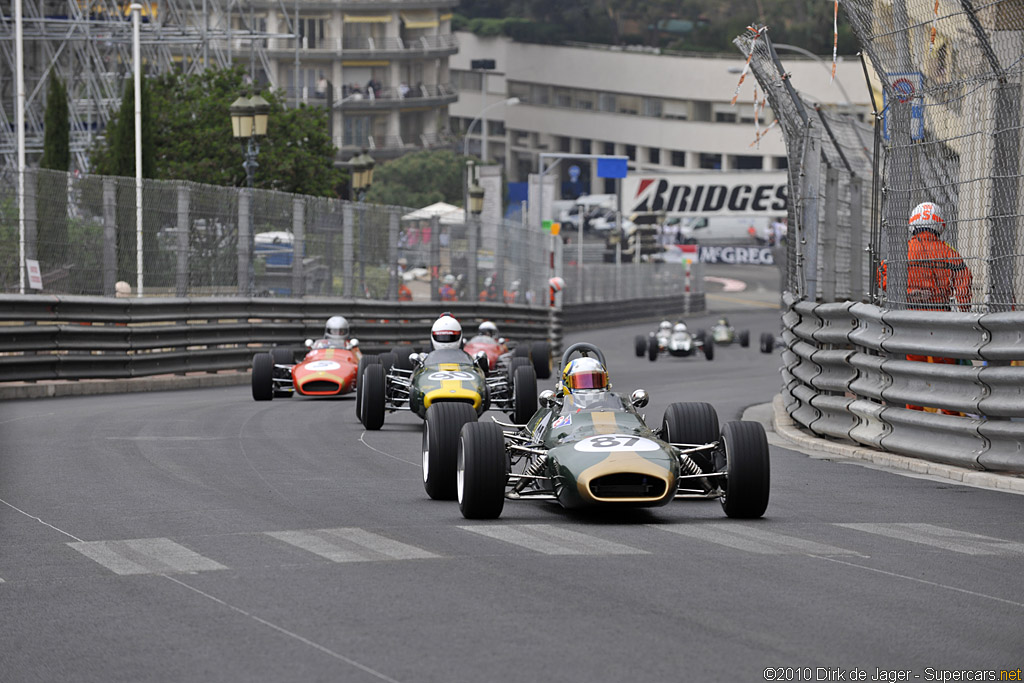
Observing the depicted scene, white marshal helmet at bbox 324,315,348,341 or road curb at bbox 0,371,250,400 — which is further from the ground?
white marshal helmet at bbox 324,315,348,341

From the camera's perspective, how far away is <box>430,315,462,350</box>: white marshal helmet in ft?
60.5

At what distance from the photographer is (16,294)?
69.4 feet

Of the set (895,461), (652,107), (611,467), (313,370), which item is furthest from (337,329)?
(652,107)

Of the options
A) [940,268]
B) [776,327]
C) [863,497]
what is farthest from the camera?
[776,327]

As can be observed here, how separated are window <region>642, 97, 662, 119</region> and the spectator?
10810 centimetres

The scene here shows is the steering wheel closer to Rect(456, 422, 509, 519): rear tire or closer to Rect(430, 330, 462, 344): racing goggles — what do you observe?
Rect(456, 422, 509, 519): rear tire

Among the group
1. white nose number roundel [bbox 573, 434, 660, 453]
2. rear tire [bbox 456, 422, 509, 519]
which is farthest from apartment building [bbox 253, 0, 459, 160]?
rear tire [bbox 456, 422, 509, 519]

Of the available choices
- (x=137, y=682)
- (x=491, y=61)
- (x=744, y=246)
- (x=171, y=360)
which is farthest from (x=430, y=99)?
(x=137, y=682)

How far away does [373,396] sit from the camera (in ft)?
53.7

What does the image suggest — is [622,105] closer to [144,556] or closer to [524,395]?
[524,395]

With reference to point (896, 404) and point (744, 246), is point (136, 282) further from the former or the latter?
point (744, 246)

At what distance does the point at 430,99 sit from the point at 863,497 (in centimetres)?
10517

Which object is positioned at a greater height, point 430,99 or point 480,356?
point 430,99

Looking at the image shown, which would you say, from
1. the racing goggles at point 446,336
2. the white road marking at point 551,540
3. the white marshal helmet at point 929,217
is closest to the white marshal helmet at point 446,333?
the racing goggles at point 446,336
